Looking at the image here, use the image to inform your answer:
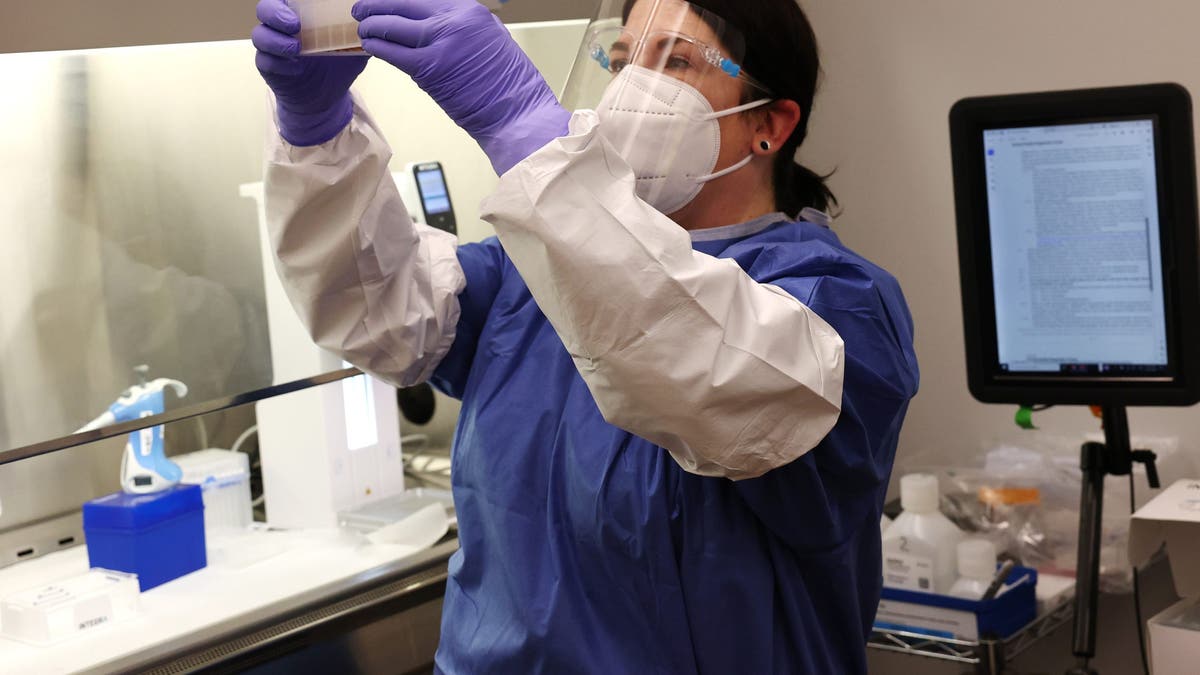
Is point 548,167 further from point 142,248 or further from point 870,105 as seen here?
point 870,105

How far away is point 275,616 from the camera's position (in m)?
1.57

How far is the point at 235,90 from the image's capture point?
5.59 feet

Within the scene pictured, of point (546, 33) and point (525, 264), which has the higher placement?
point (546, 33)

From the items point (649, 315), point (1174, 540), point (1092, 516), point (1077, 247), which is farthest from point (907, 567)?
point (649, 315)

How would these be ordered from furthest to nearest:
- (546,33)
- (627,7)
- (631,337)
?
(546,33)
(627,7)
(631,337)

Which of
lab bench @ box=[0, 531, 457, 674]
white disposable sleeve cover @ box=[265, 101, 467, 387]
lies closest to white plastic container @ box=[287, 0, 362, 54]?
white disposable sleeve cover @ box=[265, 101, 467, 387]

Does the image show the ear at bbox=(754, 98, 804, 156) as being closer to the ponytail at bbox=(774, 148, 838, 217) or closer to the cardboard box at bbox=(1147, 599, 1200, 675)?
the ponytail at bbox=(774, 148, 838, 217)

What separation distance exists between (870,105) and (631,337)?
160 centimetres

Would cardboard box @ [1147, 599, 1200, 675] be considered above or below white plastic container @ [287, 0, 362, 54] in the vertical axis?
below

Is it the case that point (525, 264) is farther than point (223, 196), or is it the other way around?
point (223, 196)

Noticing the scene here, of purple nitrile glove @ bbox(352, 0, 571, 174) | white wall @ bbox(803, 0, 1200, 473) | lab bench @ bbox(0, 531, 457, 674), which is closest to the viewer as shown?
purple nitrile glove @ bbox(352, 0, 571, 174)

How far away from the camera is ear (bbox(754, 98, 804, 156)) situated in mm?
1271

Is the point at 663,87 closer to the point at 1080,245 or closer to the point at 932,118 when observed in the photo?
the point at 1080,245

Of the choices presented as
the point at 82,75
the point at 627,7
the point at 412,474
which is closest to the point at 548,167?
the point at 627,7
